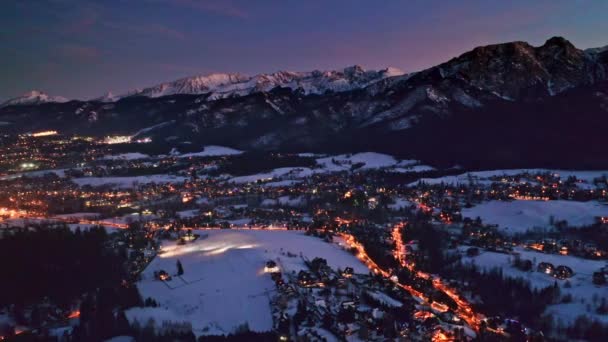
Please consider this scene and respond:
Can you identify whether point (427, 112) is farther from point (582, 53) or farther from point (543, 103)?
point (582, 53)

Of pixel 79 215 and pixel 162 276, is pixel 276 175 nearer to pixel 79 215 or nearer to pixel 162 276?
pixel 79 215

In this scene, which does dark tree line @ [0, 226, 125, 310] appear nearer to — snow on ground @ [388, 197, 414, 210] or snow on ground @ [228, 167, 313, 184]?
snow on ground @ [388, 197, 414, 210]

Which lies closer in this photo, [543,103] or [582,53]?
[543,103]

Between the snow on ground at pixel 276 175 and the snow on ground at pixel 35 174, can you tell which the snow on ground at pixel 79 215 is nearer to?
the snow on ground at pixel 276 175

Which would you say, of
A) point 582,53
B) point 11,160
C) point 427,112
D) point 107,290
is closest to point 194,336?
point 107,290

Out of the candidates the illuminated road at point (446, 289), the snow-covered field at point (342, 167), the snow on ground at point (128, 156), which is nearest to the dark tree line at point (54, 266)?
the illuminated road at point (446, 289)

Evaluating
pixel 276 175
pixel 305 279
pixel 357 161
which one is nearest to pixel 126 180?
pixel 276 175

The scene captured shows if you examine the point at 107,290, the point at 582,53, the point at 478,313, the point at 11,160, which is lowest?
the point at 478,313
